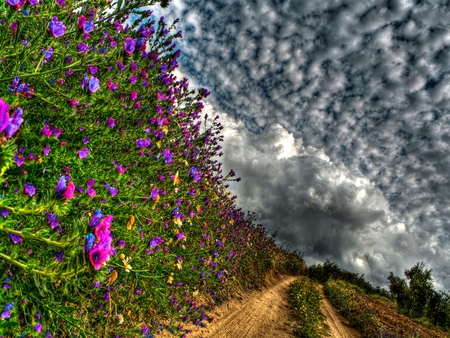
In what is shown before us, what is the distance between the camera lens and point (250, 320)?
5840mm

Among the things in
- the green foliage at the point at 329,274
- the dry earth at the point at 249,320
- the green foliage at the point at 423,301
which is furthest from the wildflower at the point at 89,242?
the green foliage at the point at 329,274

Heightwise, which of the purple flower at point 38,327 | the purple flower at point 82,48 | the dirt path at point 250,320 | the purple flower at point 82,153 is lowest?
the dirt path at point 250,320

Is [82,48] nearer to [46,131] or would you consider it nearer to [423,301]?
[46,131]

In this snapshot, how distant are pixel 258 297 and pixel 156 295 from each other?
639cm

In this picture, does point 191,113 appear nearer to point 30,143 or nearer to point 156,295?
point 30,143

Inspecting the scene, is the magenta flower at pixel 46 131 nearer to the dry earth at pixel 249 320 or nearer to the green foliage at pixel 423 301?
the dry earth at pixel 249 320

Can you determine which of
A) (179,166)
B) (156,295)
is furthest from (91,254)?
(179,166)

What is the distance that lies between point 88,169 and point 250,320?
5301 mm

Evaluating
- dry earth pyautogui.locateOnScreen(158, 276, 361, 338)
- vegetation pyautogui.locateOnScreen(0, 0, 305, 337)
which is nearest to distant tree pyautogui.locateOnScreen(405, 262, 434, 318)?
dry earth pyautogui.locateOnScreen(158, 276, 361, 338)

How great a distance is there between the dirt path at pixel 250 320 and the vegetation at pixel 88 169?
1.68 ft

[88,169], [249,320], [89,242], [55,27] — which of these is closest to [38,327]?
[88,169]

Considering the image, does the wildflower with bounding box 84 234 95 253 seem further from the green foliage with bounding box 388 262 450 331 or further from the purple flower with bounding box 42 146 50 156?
the green foliage with bounding box 388 262 450 331

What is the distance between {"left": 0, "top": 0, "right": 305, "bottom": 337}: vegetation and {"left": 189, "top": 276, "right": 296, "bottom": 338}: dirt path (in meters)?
0.51

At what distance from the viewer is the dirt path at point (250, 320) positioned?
15.7 ft
